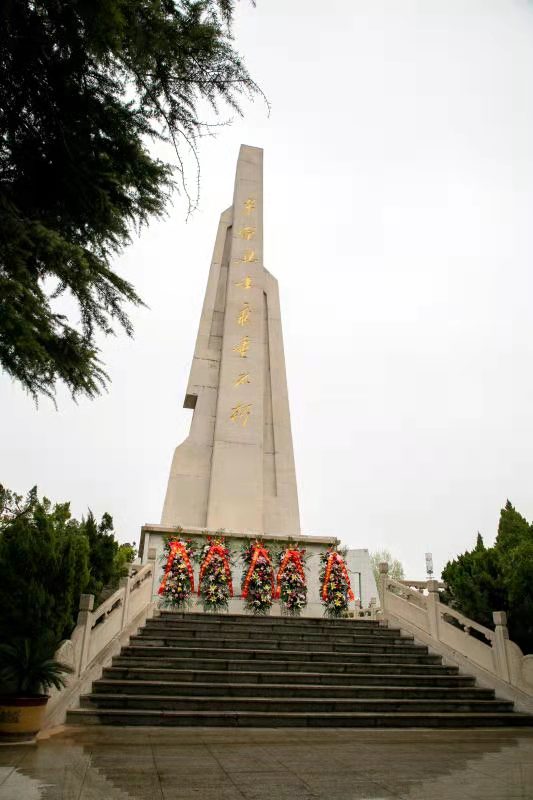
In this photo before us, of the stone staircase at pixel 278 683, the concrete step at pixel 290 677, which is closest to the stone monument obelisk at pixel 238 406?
the stone staircase at pixel 278 683

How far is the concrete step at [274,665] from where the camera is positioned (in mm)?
8414

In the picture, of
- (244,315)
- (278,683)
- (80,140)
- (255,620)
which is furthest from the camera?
(244,315)

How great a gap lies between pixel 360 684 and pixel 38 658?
4967 mm

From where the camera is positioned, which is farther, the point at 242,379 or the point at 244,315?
the point at 244,315

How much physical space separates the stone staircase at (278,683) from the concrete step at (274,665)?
2 cm

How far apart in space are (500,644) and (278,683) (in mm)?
3740

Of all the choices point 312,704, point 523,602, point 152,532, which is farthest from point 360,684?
point 152,532

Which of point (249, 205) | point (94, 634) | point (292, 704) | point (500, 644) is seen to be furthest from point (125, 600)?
point (249, 205)

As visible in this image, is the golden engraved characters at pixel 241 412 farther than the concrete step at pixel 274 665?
Yes

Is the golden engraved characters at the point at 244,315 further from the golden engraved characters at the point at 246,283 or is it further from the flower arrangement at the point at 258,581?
the flower arrangement at the point at 258,581

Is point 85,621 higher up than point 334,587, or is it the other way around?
point 334,587

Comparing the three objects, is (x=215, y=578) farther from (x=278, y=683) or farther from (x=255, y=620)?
(x=278, y=683)

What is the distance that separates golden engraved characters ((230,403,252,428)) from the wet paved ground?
11394 mm

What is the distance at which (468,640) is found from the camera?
970cm
